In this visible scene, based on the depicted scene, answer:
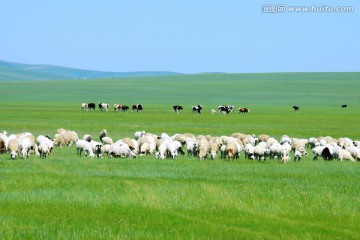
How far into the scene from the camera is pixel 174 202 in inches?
572

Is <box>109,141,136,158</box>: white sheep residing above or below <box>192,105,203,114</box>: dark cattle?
below

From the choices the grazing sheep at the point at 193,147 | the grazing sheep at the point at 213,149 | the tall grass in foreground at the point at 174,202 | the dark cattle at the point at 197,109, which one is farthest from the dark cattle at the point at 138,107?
the tall grass in foreground at the point at 174,202

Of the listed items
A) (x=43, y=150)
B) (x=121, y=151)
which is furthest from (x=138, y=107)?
(x=43, y=150)

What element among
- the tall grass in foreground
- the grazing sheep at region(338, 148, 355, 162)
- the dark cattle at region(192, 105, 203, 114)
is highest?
the dark cattle at region(192, 105, 203, 114)

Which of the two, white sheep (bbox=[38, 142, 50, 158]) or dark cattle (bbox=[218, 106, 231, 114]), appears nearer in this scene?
white sheep (bbox=[38, 142, 50, 158])

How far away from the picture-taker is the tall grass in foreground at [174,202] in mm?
11633

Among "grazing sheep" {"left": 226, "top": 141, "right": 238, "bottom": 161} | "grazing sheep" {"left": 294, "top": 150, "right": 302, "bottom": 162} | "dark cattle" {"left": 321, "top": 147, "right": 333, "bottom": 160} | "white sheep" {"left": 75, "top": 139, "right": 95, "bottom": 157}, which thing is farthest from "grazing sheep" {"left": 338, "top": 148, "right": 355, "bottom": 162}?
"white sheep" {"left": 75, "top": 139, "right": 95, "bottom": 157}

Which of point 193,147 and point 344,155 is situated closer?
point 344,155

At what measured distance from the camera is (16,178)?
58.5ft

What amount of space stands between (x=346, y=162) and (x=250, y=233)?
609 inches

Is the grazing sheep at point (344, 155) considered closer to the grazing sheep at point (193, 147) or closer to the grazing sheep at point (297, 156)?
the grazing sheep at point (297, 156)

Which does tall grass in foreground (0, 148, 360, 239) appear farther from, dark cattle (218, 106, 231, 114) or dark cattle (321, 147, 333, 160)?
dark cattle (218, 106, 231, 114)

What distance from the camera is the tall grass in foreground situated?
11633 millimetres

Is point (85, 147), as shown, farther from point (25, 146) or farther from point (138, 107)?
point (138, 107)
